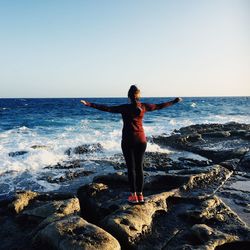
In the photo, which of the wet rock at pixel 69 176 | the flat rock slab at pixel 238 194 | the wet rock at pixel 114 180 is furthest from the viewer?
the wet rock at pixel 69 176

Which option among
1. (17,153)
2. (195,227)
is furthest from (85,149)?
(195,227)

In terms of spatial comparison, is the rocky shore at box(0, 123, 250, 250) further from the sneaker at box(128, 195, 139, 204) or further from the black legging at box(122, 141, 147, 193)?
the black legging at box(122, 141, 147, 193)

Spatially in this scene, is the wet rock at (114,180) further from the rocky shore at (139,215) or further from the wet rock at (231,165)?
the wet rock at (231,165)

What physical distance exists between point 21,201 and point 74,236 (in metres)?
2.42

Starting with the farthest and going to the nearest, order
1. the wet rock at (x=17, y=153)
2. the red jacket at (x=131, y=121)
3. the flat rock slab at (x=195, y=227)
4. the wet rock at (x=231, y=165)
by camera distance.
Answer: the wet rock at (x=17, y=153), the wet rock at (x=231, y=165), the red jacket at (x=131, y=121), the flat rock slab at (x=195, y=227)

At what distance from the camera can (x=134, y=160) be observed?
6.11m

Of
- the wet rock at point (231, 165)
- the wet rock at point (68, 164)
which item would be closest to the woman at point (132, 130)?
the wet rock at point (231, 165)

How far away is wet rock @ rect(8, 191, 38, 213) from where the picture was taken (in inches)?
261

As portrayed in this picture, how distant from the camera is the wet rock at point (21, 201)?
6.64 meters

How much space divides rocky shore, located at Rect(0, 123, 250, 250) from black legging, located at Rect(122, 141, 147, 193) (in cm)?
39

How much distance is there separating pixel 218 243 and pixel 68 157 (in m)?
10.1

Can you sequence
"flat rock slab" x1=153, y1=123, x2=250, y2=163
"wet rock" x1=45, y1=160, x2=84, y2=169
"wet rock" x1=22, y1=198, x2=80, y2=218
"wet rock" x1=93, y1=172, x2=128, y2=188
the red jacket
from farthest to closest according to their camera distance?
1. "flat rock slab" x1=153, y1=123, x2=250, y2=163
2. "wet rock" x1=45, y1=160, x2=84, y2=169
3. "wet rock" x1=93, y1=172, x2=128, y2=188
4. "wet rock" x1=22, y1=198, x2=80, y2=218
5. the red jacket

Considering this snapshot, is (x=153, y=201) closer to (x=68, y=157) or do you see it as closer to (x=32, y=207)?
(x=32, y=207)

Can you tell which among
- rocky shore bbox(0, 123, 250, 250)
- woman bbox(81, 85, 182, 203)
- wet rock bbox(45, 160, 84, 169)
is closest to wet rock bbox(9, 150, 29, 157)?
wet rock bbox(45, 160, 84, 169)
